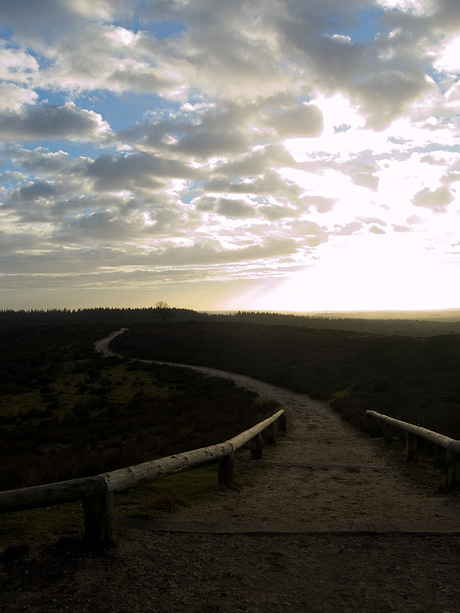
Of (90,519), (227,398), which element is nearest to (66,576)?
(90,519)

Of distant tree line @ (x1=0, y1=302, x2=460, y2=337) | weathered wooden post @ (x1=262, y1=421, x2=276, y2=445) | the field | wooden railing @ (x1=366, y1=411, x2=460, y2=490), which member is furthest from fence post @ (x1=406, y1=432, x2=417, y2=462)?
distant tree line @ (x1=0, y1=302, x2=460, y2=337)

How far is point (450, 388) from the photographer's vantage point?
59.6 ft

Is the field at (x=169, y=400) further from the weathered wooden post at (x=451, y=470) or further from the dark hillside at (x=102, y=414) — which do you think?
the weathered wooden post at (x=451, y=470)

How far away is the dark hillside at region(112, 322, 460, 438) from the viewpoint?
16.5 m

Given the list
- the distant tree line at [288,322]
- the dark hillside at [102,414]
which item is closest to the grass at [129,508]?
the dark hillside at [102,414]

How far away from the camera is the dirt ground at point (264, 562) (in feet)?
12.0

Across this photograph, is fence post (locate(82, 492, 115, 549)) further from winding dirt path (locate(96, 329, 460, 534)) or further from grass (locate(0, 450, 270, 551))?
winding dirt path (locate(96, 329, 460, 534))

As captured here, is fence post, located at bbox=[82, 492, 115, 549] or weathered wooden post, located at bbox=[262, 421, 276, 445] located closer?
fence post, located at bbox=[82, 492, 115, 549]

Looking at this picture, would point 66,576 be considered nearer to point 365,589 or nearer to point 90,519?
point 90,519

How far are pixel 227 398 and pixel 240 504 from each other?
48.1 feet

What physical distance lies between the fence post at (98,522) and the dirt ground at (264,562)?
0.14 meters

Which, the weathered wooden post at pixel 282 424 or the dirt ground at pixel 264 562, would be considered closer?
the dirt ground at pixel 264 562

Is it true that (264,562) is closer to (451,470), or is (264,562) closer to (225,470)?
(225,470)

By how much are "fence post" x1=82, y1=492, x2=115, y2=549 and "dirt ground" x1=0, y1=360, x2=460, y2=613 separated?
14 cm
